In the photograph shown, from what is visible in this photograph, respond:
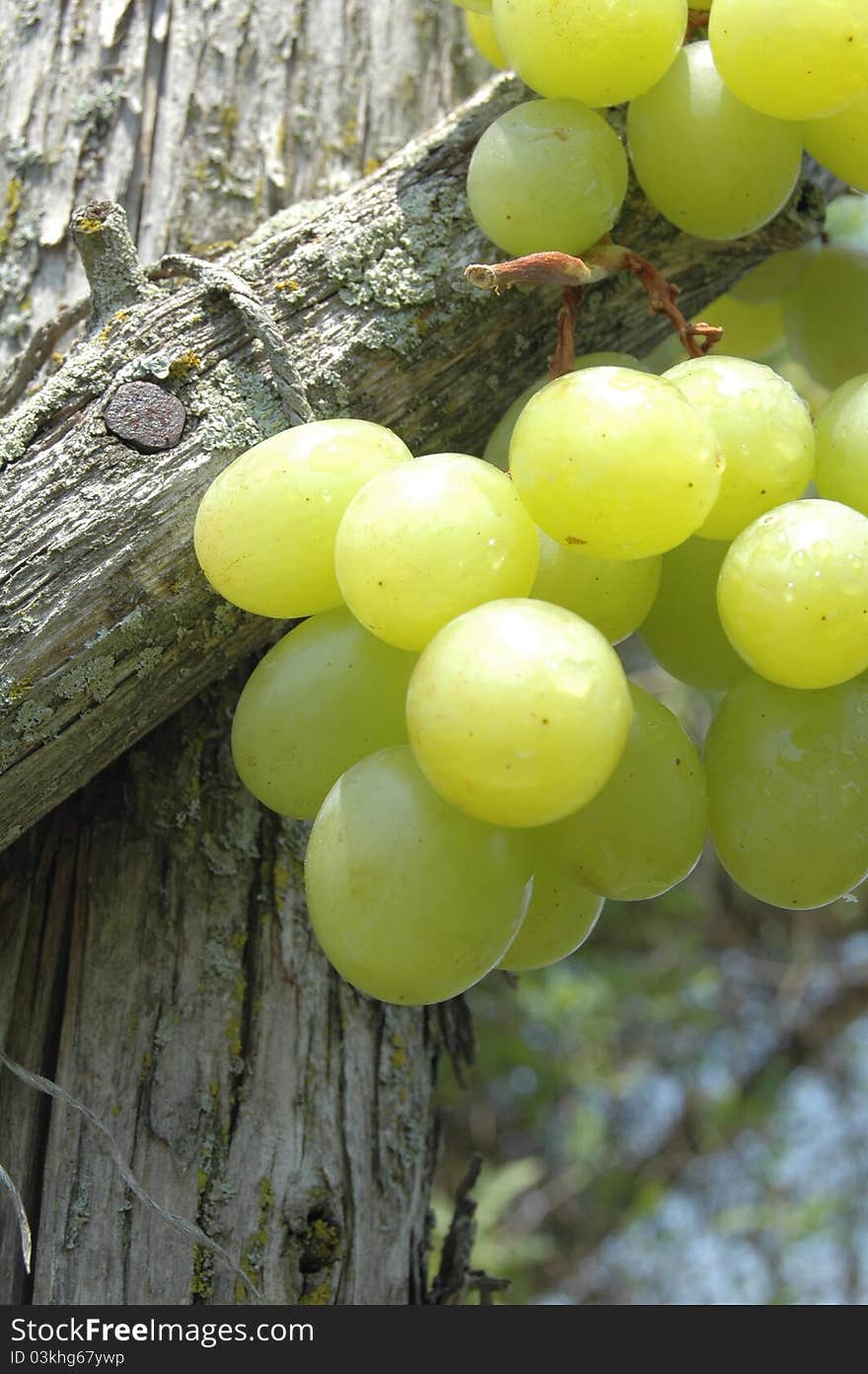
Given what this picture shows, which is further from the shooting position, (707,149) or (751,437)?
(707,149)

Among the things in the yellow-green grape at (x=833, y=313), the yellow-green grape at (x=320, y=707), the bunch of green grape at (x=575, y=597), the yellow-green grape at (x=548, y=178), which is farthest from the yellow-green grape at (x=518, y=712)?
the yellow-green grape at (x=833, y=313)

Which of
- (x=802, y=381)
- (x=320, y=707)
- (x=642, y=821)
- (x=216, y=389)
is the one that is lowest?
(x=802, y=381)

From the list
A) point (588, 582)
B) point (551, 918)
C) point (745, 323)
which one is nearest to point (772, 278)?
point (745, 323)

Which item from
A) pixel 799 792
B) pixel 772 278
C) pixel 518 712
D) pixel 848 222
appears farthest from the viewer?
pixel 848 222

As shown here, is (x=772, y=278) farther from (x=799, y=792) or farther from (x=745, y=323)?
(x=799, y=792)

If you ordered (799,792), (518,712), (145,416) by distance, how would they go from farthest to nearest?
1. (145,416)
2. (799,792)
3. (518,712)

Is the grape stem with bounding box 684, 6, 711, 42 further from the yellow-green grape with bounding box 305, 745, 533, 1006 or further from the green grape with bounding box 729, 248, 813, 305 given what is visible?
the yellow-green grape with bounding box 305, 745, 533, 1006

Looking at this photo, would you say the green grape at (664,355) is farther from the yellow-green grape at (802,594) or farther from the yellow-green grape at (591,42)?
the yellow-green grape at (802,594)
